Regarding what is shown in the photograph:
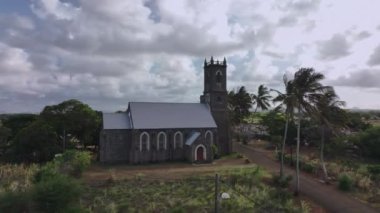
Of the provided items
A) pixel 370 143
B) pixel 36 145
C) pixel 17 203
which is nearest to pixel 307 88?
pixel 17 203

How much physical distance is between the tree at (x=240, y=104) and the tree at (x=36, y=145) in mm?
31816

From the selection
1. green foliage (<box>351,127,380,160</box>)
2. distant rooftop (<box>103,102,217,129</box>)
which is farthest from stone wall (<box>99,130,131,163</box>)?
green foliage (<box>351,127,380,160</box>)

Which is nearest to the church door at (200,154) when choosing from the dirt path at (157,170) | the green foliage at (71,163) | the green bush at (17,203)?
the dirt path at (157,170)

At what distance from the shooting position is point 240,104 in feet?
185

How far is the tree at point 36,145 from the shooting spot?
3288 centimetres

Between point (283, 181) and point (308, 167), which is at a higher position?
point (308, 167)

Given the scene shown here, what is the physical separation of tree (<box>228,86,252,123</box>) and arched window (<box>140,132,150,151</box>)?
22.7 metres

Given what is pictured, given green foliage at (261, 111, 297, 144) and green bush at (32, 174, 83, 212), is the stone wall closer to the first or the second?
green bush at (32, 174, 83, 212)

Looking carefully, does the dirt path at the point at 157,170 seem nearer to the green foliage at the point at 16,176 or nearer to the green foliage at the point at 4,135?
the green foliage at the point at 16,176

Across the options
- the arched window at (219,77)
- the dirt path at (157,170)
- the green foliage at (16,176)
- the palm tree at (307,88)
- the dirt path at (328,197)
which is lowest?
the dirt path at (328,197)

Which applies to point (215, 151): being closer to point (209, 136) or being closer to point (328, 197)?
point (209, 136)

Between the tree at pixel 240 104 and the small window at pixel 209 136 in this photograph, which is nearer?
the small window at pixel 209 136

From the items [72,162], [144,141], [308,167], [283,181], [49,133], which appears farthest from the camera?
[144,141]

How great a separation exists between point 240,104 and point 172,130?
2163 centimetres
